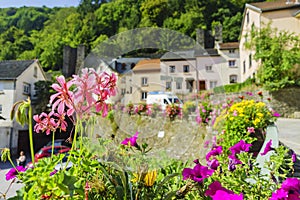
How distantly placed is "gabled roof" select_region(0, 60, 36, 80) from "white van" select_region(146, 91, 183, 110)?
15.0 meters

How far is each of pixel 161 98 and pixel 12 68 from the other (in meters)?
17.0

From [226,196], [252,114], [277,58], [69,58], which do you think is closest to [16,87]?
[277,58]

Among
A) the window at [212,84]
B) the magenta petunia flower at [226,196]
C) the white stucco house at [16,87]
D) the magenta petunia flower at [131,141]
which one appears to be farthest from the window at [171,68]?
the white stucco house at [16,87]

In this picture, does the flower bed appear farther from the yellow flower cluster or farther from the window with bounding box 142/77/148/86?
the yellow flower cluster

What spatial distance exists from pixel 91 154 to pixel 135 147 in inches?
5.9

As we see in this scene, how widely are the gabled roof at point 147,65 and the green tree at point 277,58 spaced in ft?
36.5

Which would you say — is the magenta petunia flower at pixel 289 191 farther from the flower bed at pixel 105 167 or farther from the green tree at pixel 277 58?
the green tree at pixel 277 58

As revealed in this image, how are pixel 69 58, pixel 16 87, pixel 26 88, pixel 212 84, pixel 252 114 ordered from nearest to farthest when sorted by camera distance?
pixel 212 84, pixel 252 114, pixel 16 87, pixel 26 88, pixel 69 58

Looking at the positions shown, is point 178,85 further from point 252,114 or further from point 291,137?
point 291,137

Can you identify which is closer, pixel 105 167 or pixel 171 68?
pixel 105 167

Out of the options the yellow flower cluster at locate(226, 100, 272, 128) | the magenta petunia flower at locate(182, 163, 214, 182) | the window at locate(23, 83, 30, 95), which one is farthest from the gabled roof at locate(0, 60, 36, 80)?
the magenta petunia flower at locate(182, 163, 214, 182)

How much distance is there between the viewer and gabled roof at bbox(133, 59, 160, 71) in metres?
0.83

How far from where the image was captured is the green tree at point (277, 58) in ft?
34.2

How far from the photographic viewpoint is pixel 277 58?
1083 centimetres
